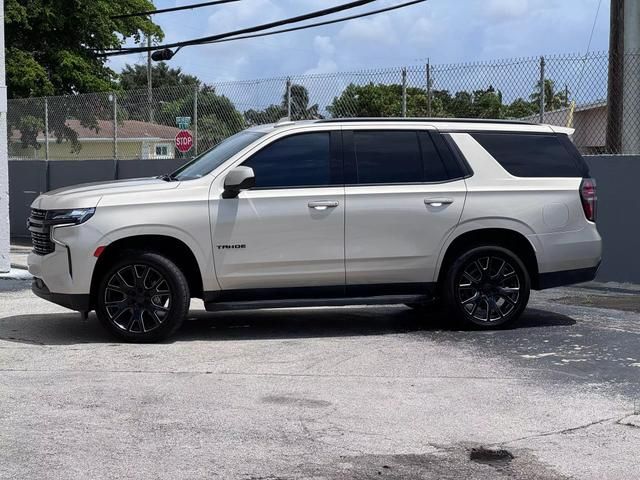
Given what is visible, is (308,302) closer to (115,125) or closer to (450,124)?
(450,124)

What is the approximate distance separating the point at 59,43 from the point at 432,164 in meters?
28.4

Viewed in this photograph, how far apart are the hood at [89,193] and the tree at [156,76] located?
8451 cm

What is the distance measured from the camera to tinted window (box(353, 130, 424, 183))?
8.43 metres

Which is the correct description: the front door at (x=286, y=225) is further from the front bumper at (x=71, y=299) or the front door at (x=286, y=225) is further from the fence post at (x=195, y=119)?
the fence post at (x=195, y=119)

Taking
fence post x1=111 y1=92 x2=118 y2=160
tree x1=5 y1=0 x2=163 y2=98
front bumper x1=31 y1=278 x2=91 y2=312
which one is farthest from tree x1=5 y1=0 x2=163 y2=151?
front bumper x1=31 y1=278 x2=91 y2=312

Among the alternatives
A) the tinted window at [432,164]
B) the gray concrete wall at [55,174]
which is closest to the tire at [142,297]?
the tinted window at [432,164]

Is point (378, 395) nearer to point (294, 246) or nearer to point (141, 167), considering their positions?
point (294, 246)

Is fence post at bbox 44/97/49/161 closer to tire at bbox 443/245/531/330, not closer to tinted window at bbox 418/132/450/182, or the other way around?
tinted window at bbox 418/132/450/182

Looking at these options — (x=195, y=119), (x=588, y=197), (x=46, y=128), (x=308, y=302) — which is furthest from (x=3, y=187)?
(x=46, y=128)

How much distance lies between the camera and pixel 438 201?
27.6 ft

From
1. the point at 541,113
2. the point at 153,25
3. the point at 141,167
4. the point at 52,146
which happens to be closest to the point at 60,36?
the point at 153,25

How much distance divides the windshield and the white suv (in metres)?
0.03

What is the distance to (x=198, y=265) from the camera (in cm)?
806

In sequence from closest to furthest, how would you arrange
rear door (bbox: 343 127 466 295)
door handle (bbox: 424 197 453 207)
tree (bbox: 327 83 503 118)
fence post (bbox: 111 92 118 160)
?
rear door (bbox: 343 127 466 295), door handle (bbox: 424 197 453 207), tree (bbox: 327 83 503 118), fence post (bbox: 111 92 118 160)
